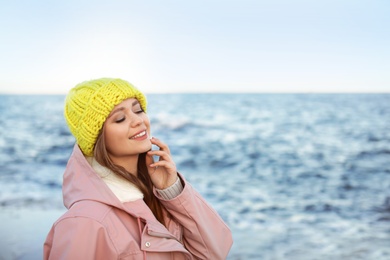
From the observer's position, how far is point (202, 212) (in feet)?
6.74

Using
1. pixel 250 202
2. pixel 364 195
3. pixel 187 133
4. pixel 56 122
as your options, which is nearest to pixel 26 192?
pixel 250 202

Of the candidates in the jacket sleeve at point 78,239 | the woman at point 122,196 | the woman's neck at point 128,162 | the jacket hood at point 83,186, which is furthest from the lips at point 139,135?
the jacket sleeve at point 78,239

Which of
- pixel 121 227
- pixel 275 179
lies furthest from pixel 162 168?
pixel 275 179

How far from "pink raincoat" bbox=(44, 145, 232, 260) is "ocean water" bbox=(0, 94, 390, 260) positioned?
2.85 m

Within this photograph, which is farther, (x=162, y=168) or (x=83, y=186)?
(x=162, y=168)

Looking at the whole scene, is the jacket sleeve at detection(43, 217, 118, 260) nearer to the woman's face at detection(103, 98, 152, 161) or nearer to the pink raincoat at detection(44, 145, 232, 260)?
the pink raincoat at detection(44, 145, 232, 260)

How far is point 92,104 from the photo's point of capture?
1.84 metres

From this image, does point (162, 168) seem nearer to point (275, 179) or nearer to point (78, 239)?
point (78, 239)

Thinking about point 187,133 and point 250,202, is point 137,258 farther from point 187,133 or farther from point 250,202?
point 187,133

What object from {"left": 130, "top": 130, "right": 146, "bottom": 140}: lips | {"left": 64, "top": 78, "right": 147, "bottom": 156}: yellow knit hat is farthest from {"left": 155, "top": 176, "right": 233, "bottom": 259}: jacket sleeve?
{"left": 64, "top": 78, "right": 147, "bottom": 156}: yellow knit hat

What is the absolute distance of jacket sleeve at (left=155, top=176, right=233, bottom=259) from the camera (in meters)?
1.97

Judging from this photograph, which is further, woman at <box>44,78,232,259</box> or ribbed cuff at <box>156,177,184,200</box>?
ribbed cuff at <box>156,177,184,200</box>

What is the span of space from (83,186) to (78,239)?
0.76 ft

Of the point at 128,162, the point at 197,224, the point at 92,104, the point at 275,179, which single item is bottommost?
the point at 275,179
